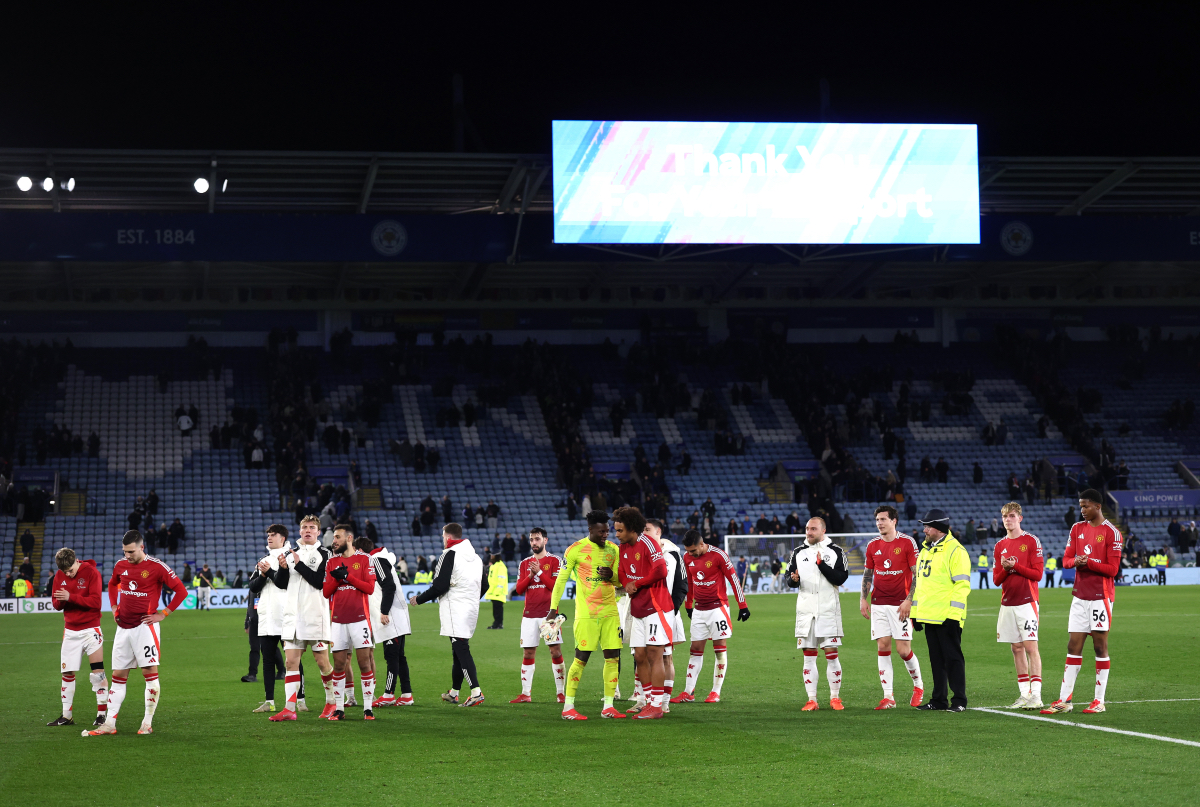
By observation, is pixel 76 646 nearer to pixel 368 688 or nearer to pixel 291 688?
pixel 291 688

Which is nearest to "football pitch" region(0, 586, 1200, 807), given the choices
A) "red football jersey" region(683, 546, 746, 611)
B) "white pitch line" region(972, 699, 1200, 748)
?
"white pitch line" region(972, 699, 1200, 748)

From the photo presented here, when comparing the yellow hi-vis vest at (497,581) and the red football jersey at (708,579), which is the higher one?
Result: the red football jersey at (708,579)

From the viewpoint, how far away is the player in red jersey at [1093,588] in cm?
1267

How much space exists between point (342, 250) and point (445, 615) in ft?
88.8

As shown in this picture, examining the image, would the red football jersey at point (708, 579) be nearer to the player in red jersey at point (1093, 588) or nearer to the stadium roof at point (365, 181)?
the player in red jersey at point (1093, 588)

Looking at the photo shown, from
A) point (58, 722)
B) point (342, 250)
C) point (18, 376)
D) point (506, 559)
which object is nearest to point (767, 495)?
point (506, 559)

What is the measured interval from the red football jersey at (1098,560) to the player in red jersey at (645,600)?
412 centimetres

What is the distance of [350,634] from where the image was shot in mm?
13594

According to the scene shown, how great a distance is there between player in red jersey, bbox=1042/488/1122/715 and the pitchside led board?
89.1ft

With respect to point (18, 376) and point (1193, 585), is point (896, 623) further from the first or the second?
point (18, 376)

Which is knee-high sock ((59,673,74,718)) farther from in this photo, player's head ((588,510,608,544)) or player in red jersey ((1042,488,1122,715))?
player in red jersey ((1042,488,1122,715))

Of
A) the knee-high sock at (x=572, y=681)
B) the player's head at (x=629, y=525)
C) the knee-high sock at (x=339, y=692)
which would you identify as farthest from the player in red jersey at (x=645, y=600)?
the knee-high sock at (x=339, y=692)

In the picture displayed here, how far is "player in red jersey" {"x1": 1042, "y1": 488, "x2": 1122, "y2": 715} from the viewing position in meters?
12.7

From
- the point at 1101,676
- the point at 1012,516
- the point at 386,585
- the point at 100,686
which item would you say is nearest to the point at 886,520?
the point at 1012,516
